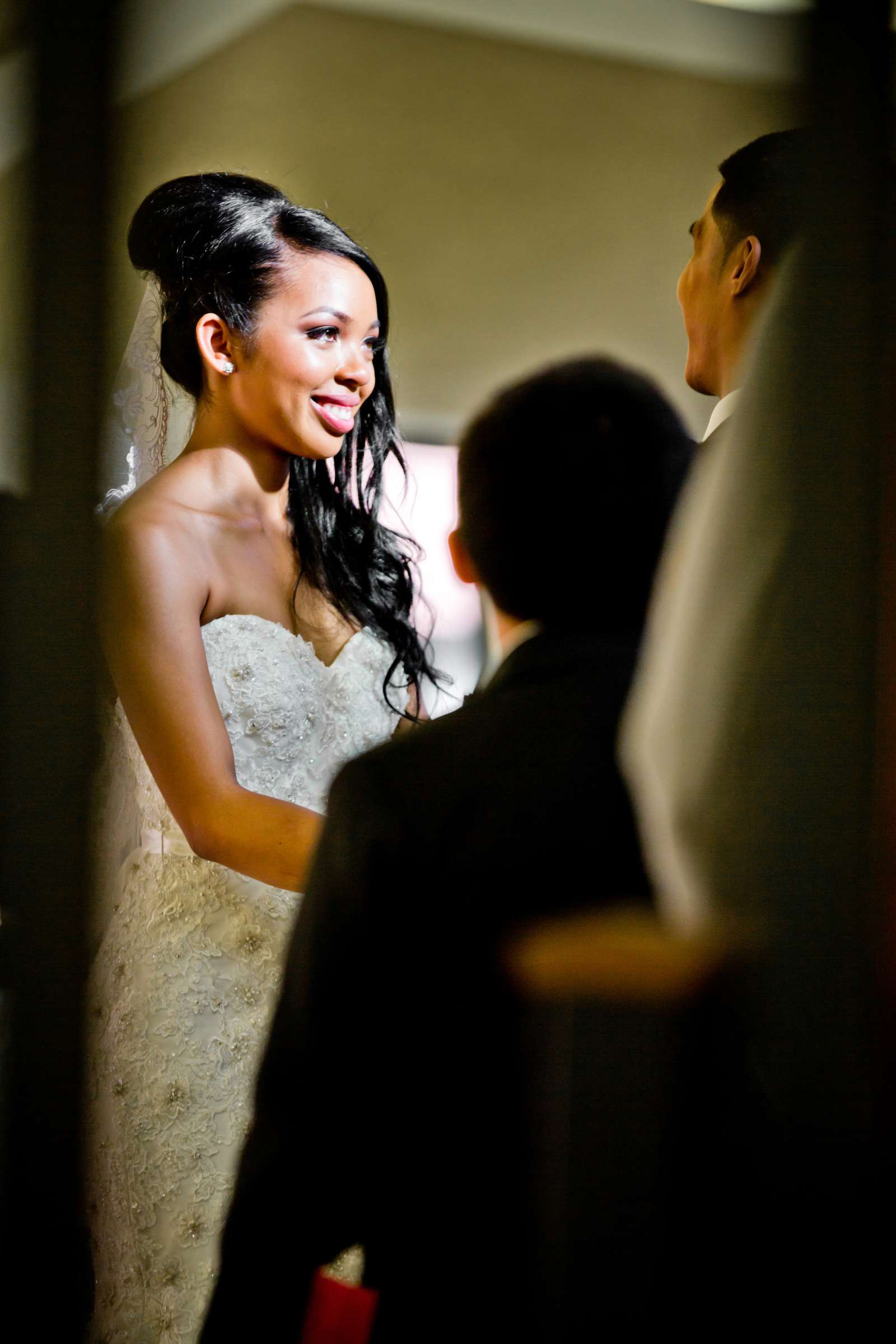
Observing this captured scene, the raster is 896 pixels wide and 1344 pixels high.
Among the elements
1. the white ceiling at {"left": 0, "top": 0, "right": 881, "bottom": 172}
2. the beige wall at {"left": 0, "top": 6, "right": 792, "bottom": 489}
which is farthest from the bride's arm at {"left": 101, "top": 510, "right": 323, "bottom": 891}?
the beige wall at {"left": 0, "top": 6, "right": 792, "bottom": 489}

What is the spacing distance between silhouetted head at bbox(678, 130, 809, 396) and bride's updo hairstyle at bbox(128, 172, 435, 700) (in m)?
0.41

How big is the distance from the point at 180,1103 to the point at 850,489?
89 cm

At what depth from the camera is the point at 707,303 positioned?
0.90 meters

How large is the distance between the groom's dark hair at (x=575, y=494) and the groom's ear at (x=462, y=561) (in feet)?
0.04

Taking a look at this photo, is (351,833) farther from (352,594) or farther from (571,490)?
(352,594)

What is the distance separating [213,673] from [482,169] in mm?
1492

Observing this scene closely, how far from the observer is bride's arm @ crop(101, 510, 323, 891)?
987mm

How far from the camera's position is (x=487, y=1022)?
0.55m

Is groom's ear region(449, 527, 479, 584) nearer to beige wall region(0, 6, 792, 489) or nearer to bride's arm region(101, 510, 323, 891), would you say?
bride's arm region(101, 510, 323, 891)

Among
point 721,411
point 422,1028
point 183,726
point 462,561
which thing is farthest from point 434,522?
point 422,1028

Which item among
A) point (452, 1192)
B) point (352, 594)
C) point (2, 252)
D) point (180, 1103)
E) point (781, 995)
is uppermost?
point (2, 252)

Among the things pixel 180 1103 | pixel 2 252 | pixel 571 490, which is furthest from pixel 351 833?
pixel 180 1103

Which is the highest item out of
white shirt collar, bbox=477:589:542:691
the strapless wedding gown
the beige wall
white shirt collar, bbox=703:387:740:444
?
the beige wall

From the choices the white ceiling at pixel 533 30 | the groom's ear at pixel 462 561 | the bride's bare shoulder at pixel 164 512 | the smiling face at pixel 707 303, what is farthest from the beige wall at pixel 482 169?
the groom's ear at pixel 462 561
